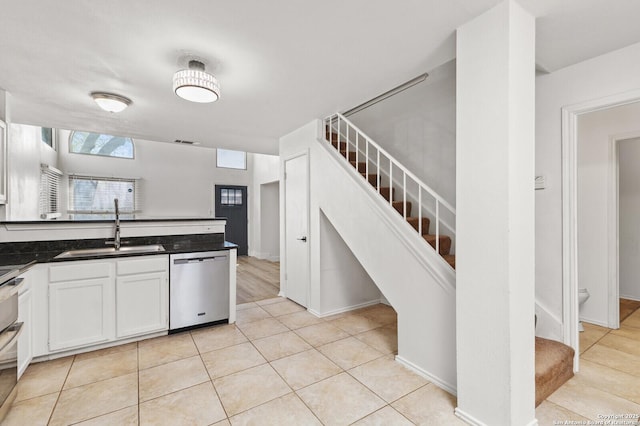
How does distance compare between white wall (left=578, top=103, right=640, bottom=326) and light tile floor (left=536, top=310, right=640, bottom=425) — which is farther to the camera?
white wall (left=578, top=103, right=640, bottom=326)

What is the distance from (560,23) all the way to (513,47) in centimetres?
49

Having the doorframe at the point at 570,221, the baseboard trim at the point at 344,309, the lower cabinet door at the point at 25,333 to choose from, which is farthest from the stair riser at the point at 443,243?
the lower cabinet door at the point at 25,333

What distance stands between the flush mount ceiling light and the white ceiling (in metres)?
0.10

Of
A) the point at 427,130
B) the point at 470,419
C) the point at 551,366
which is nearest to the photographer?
the point at 470,419

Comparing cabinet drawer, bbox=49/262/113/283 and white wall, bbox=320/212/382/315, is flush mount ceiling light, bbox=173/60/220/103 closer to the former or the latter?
Answer: cabinet drawer, bbox=49/262/113/283

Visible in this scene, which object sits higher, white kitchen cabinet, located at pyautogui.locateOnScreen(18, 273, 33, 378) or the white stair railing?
the white stair railing

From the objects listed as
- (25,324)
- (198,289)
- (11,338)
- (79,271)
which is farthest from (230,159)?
(11,338)

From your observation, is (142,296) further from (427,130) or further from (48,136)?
(48,136)

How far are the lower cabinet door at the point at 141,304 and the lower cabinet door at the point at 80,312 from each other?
0.08 m

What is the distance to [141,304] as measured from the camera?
284 cm

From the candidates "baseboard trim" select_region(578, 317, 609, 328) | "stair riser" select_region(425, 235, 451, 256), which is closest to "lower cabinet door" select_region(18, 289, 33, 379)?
"stair riser" select_region(425, 235, 451, 256)

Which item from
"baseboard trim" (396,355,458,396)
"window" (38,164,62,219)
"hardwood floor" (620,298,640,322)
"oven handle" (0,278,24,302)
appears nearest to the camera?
"oven handle" (0,278,24,302)

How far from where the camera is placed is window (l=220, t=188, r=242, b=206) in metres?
7.67

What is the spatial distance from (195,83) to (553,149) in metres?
2.82
